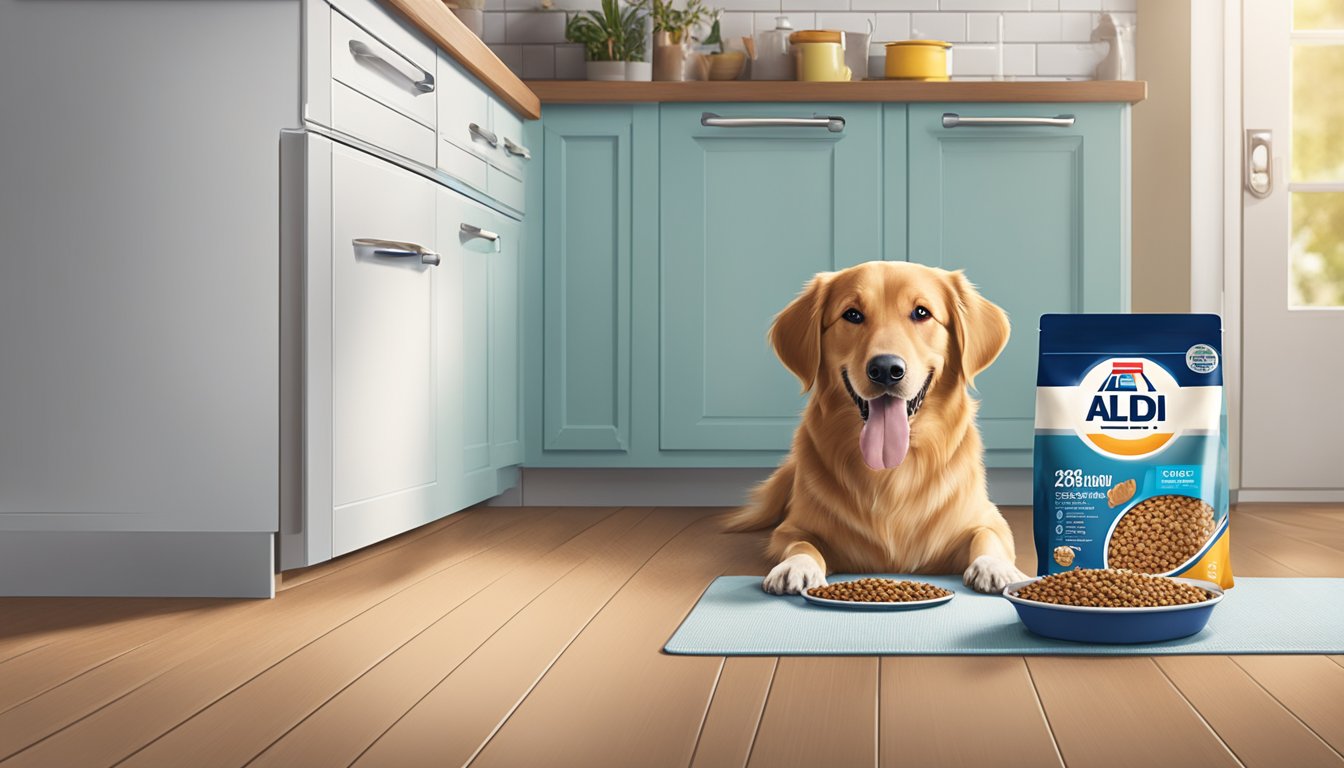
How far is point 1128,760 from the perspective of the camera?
3.25 ft

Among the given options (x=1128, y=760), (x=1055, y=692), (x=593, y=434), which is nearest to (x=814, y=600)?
(x=1055, y=692)

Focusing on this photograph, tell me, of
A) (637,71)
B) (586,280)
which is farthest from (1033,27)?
(586,280)

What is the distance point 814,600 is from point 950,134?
172cm

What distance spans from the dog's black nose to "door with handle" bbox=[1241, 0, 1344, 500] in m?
1.87

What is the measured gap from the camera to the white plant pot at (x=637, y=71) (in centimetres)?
321

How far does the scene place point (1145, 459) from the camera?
1769mm

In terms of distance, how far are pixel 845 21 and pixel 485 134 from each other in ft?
4.92

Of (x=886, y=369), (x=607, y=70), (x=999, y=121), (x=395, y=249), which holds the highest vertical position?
(x=607, y=70)

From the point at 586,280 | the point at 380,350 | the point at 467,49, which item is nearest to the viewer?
the point at 380,350

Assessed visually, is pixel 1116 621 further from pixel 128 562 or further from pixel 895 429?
pixel 128 562

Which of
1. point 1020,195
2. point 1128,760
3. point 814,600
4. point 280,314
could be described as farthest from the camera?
point 1020,195

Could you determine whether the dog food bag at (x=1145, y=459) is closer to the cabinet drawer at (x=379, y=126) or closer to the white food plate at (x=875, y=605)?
the white food plate at (x=875, y=605)

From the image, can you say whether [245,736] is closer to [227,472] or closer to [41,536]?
[227,472]

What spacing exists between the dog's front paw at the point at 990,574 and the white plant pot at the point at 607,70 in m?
1.90
